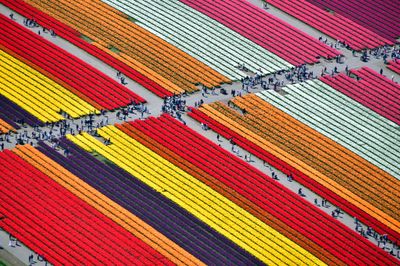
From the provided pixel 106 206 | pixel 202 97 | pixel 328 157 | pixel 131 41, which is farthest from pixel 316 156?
pixel 131 41

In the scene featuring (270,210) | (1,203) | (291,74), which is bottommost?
(1,203)

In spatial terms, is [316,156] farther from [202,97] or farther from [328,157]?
[202,97]

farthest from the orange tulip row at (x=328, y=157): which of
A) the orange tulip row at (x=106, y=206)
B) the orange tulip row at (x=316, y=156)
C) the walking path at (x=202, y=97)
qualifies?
the orange tulip row at (x=106, y=206)

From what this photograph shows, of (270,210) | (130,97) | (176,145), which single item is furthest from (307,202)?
(130,97)

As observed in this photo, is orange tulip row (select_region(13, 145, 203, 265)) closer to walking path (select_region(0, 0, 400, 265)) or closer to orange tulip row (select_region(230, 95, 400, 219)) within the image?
walking path (select_region(0, 0, 400, 265))

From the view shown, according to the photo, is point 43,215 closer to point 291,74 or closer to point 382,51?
point 291,74

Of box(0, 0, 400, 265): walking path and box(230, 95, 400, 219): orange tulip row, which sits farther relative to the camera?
box(230, 95, 400, 219): orange tulip row

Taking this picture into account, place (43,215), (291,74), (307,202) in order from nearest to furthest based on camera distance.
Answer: (43,215), (307,202), (291,74)

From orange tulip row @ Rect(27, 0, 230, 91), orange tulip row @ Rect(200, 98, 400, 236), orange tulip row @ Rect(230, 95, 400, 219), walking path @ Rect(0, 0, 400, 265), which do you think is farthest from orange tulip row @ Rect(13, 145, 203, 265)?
orange tulip row @ Rect(27, 0, 230, 91)

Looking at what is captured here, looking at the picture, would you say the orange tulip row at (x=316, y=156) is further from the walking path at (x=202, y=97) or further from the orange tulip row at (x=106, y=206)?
the orange tulip row at (x=106, y=206)
